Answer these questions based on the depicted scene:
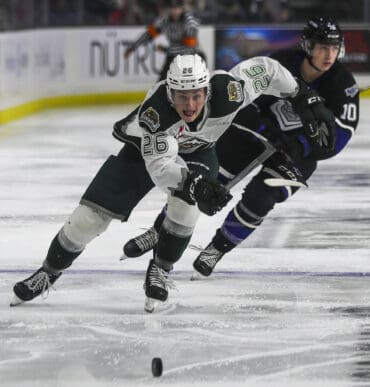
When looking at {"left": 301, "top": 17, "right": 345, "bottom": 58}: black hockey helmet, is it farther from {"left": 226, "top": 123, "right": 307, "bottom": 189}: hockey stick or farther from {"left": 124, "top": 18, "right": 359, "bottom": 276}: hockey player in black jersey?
{"left": 226, "top": 123, "right": 307, "bottom": 189}: hockey stick

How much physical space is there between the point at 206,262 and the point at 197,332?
0.92 meters

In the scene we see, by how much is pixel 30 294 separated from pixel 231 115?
39.5 inches

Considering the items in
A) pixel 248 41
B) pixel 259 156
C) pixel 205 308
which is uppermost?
pixel 259 156

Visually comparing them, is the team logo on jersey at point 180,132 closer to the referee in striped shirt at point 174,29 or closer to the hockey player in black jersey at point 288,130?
the hockey player in black jersey at point 288,130

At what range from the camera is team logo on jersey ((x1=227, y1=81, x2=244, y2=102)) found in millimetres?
4422

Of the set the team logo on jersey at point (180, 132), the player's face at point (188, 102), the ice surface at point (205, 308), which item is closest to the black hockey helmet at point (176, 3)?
the ice surface at point (205, 308)

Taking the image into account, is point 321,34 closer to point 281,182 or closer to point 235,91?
point 281,182

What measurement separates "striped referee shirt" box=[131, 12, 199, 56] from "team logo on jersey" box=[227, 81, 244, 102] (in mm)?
7694

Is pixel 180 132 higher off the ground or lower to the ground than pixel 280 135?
higher

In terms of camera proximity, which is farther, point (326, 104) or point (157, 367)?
point (326, 104)

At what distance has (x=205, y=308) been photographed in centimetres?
462

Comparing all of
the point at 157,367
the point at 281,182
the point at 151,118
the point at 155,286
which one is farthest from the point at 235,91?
the point at 157,367

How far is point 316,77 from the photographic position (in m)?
5.27

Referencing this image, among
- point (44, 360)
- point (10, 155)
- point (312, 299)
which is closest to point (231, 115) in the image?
point (312, 299)
